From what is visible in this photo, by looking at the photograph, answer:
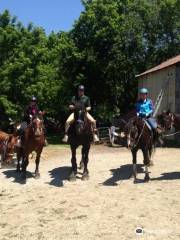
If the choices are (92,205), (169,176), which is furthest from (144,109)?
(92,205)

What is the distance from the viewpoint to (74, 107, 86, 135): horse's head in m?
14.4

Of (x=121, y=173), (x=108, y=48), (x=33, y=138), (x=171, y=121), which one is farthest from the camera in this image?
(x=108, y=48)

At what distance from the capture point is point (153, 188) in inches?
530

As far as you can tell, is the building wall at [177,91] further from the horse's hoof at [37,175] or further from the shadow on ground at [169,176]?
the horse's hoof at [37,175]

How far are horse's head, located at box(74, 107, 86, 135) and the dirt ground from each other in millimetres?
1588

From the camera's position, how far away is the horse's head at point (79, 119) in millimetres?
14422

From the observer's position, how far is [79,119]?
1449cm

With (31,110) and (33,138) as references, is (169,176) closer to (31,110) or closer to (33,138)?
(33,138)

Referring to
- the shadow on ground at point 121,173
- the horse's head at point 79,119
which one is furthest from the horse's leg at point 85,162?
the horse's head at point 79,119

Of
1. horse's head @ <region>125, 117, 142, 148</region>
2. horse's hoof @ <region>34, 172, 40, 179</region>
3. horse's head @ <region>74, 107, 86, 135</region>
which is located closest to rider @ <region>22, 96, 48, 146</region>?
horse's hoof @ <region>34, 172, 40, 179</region>

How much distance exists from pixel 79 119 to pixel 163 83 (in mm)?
18455

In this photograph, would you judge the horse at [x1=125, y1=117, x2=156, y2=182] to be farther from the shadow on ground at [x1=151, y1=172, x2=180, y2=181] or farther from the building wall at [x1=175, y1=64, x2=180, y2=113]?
the building wall at [x1=175, y1=64, x2=180, y2=113]

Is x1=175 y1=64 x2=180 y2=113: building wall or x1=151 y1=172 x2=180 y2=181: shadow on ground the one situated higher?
x1=175 y1=64 x2=180 y2=113: building wall

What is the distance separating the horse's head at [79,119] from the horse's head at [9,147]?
339cm
